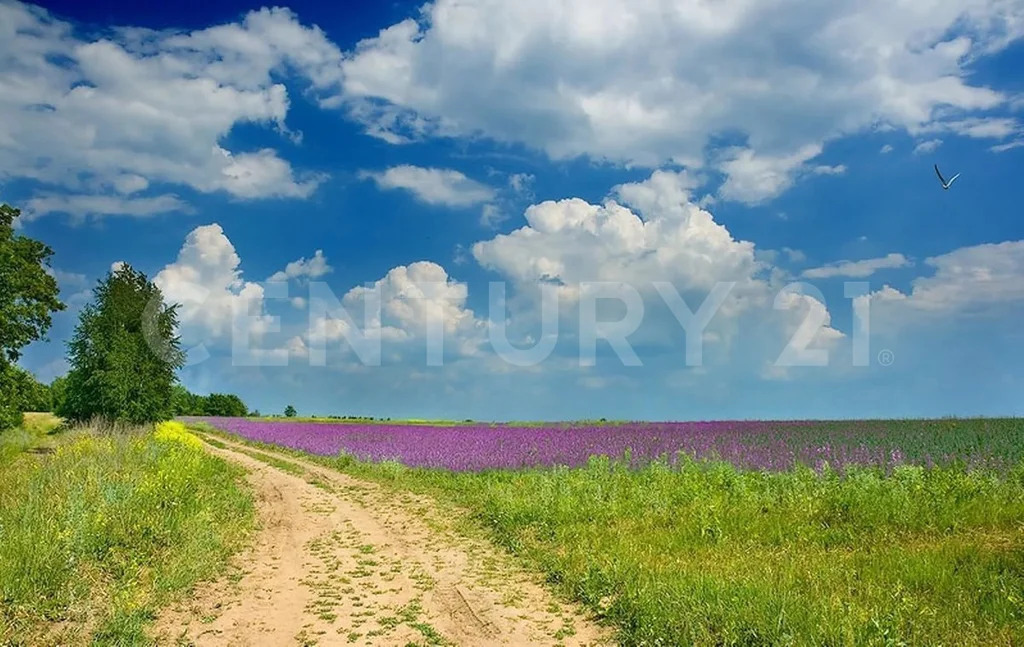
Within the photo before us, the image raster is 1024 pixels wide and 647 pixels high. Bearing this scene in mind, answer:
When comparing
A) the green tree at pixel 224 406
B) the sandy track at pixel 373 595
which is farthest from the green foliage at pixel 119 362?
the green tree at pixel 224 406

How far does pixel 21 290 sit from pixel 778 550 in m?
32.3

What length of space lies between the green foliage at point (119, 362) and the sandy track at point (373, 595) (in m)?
23.8

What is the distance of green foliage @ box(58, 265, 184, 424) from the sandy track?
2382 cm

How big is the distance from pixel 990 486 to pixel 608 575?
9089mm

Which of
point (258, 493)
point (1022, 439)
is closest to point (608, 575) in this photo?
point (258, 493)

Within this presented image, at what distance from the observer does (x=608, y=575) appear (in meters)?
8.55

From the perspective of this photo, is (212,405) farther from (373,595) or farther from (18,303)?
(373,595)

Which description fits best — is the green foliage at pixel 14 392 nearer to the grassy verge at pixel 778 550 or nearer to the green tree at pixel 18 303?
the green tree at pixel 18 303

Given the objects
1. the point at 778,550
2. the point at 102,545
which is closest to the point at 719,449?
the point at 778,550

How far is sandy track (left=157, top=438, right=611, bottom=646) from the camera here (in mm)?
7344

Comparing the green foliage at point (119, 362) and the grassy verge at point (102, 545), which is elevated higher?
the green foliage at point (119, 362)

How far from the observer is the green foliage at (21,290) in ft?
90.5

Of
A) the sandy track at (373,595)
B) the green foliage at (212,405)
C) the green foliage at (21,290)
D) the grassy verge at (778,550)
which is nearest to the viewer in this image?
the grassy verge at (778,550)

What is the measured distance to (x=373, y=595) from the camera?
8.80m
